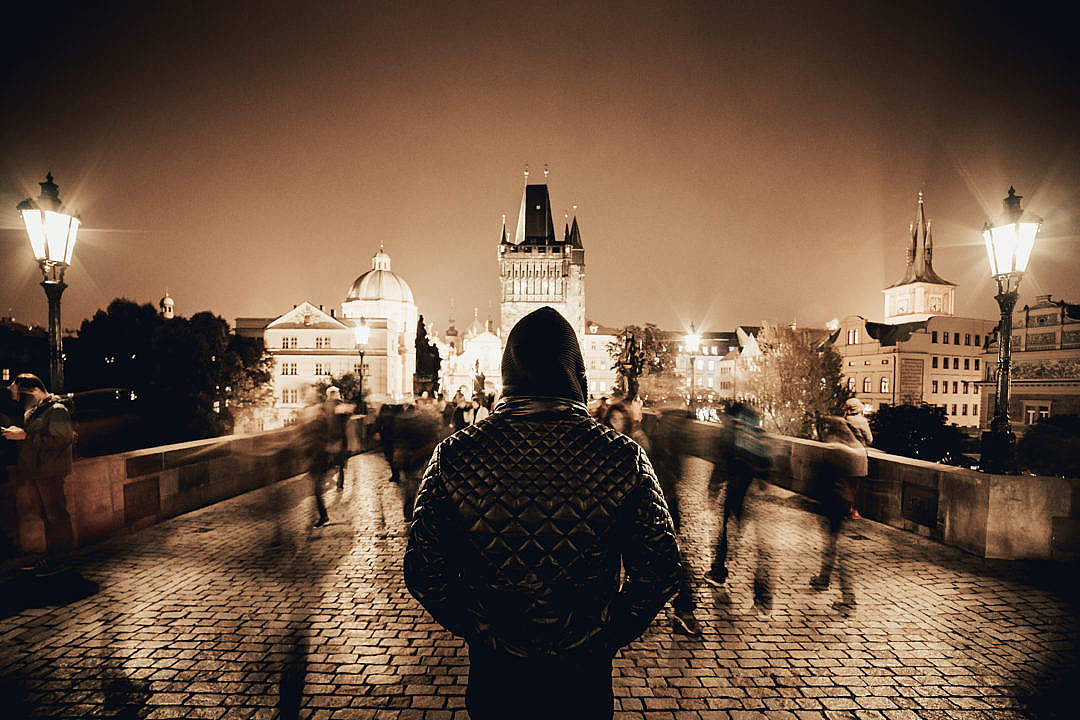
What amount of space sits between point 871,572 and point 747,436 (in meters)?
2.04

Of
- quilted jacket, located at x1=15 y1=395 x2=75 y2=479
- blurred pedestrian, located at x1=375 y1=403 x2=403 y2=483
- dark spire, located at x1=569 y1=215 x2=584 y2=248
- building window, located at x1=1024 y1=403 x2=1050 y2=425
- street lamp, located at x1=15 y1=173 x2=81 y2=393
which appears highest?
dark spire, located at x1=569 y1=215 x2=584 y2=248

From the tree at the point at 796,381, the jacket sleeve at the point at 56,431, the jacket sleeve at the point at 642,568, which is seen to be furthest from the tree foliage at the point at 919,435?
the tree at the point at 796,381

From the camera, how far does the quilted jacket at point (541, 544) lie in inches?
75.4

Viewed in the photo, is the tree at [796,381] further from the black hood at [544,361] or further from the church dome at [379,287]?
the church dome at [379,287]

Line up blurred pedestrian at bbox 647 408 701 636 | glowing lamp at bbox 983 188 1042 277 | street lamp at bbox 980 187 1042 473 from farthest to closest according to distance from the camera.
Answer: glowing lamp at bbox 983 188 1042 277 → street lamp at bbox 980 187 1042 473 → blurred pedestrian at bbox 647 408 701 636

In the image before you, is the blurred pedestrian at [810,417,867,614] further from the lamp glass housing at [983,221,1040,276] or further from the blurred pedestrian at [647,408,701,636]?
the lamp glass housing at [983,221,1040,276]

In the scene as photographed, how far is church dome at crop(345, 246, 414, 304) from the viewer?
9456 centimetres

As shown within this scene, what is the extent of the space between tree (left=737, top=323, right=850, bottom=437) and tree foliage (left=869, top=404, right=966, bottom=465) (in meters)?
28.5

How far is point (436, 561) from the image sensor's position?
77.4 inches

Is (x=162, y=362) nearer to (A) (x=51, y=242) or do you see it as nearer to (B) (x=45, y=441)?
(A) (x=51, y=242)

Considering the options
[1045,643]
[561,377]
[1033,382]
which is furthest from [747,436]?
[1033,382]

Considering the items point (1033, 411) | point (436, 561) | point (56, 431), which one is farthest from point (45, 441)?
point (1033, 411)

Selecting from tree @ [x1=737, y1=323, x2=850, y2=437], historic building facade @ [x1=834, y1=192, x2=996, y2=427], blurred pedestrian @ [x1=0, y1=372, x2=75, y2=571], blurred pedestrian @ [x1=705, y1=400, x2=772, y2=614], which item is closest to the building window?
tree @ [x1=737, y1=323, x2=850, y2=437]

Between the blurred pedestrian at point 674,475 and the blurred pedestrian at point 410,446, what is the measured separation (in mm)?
3689
